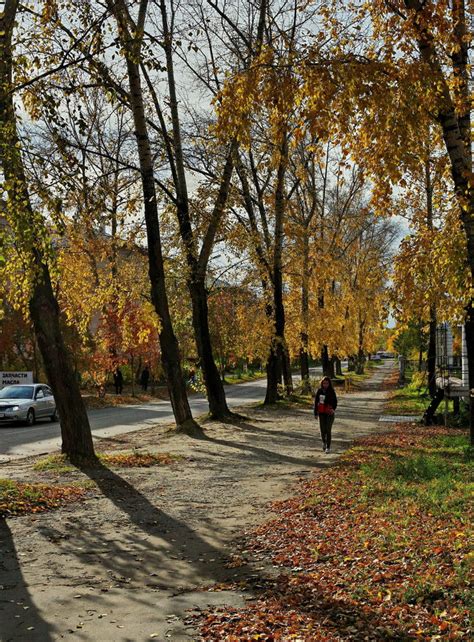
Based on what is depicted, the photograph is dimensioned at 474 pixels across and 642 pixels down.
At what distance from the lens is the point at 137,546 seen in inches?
313

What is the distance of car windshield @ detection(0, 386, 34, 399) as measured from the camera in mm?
27389

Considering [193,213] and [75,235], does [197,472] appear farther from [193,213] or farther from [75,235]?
[193,213]

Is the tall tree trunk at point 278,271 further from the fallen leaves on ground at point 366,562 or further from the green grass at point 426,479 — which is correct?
the fallen leaves on ground at point 366,562

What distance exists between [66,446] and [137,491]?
297 cm

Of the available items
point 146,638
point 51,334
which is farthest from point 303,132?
point 51,334

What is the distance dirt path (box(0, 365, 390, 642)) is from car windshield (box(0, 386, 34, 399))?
40.9 ft

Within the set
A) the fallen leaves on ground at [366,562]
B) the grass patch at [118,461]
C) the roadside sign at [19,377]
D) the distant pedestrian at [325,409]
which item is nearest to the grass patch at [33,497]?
the grass patch at [118,461]

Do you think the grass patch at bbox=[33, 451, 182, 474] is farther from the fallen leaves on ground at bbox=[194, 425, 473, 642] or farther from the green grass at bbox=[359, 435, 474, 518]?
the green grass at bbox=[359, 435, 474, 518]

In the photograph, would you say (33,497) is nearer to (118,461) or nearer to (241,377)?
(118,461)

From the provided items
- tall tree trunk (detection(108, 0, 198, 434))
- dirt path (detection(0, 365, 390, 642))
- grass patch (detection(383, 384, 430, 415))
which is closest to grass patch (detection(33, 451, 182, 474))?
dirt path (detection(0, 365, 390, 642))

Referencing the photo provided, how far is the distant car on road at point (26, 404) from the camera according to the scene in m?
25.9

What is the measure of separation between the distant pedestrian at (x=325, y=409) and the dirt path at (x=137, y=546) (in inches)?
13.3

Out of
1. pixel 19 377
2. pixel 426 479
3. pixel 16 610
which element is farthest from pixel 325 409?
pixel 19 377

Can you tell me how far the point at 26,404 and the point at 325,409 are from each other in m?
14.1
